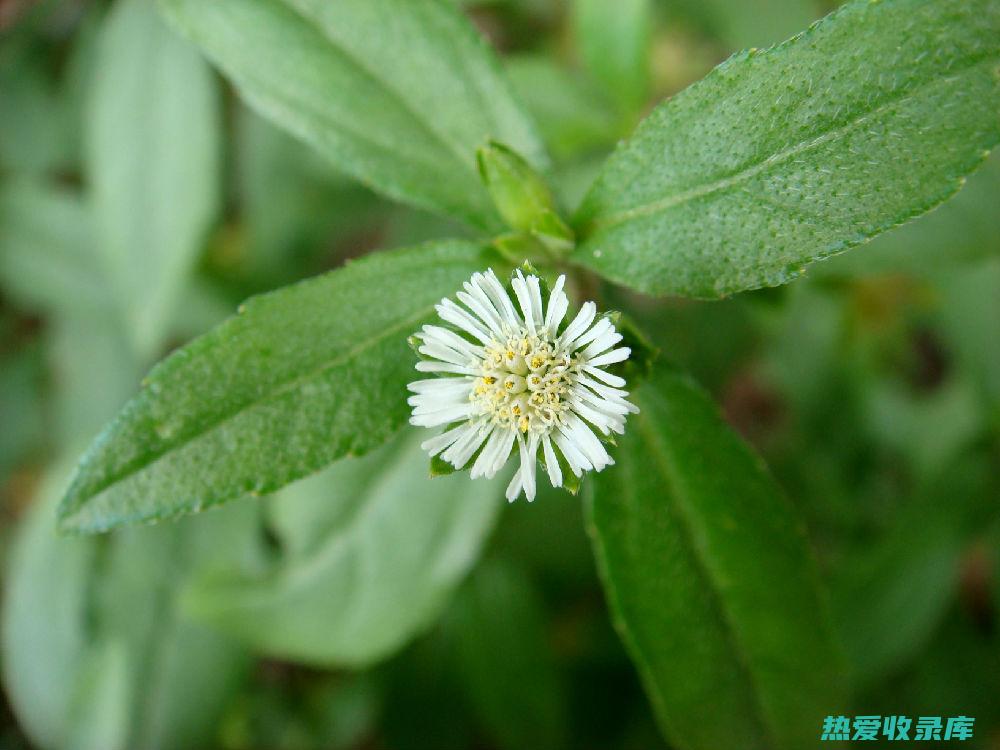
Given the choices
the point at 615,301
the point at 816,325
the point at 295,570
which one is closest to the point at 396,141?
the point at 615,301

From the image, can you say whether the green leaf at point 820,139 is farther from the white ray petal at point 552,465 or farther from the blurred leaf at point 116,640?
the blurred leaf at point 116,640

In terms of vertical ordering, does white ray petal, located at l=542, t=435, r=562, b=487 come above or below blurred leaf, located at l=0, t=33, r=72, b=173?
below

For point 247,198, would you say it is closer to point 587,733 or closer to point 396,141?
point 396,141

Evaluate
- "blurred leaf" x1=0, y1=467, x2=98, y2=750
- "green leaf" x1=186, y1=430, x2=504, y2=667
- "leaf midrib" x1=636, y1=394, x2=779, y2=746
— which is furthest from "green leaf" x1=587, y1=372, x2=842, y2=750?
"blurred leaf" x1=0, y1=467, x2=98, y2=750

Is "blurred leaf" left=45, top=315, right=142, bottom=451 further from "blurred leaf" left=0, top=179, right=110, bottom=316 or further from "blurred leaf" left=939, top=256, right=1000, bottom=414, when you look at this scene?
"blurred leaf" left=939, top=256, right=1000, bottom=414

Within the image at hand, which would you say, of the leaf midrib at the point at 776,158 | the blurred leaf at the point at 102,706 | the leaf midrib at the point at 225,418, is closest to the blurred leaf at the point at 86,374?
the blurred leaf at the point at 102,706

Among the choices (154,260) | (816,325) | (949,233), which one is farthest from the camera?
(816,325)
